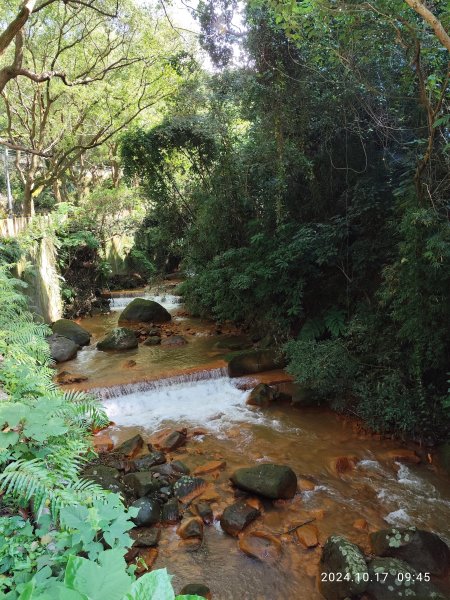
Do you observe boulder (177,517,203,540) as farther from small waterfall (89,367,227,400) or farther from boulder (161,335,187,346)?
boulder (161,335,187,346)

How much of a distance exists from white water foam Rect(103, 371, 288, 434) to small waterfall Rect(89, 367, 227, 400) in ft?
0.06

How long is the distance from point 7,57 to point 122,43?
4.21 metres

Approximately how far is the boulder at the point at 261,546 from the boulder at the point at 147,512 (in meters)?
0.96

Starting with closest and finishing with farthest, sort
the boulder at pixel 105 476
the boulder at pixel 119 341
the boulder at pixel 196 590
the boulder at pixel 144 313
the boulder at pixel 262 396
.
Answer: the boulder at pixel 196 590
the boulder at pixel 105 476
the boulder at pixel 262 396
the boulder at pixel 119 341
the boulder at pixel 144 313

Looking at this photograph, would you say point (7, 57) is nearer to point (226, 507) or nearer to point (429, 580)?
point (226, 507)

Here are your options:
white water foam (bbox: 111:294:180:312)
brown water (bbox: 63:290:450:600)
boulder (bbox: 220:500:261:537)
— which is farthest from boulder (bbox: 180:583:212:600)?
white water foam (bbox: 111:294:180:312)

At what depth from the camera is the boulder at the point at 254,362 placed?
26.6ft

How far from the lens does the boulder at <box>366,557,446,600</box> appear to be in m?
3.26

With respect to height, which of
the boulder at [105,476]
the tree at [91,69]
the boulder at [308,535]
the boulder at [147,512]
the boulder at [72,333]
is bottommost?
the boulder at [308,535]

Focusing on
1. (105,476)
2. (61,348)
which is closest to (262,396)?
(105,476)

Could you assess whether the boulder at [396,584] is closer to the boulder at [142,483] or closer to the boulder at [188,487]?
the boulder at [188,487]

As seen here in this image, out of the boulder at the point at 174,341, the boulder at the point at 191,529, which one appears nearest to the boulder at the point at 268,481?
the boulder at the point at 191,529

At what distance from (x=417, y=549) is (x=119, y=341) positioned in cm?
785

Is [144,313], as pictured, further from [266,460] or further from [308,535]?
[308,535]
